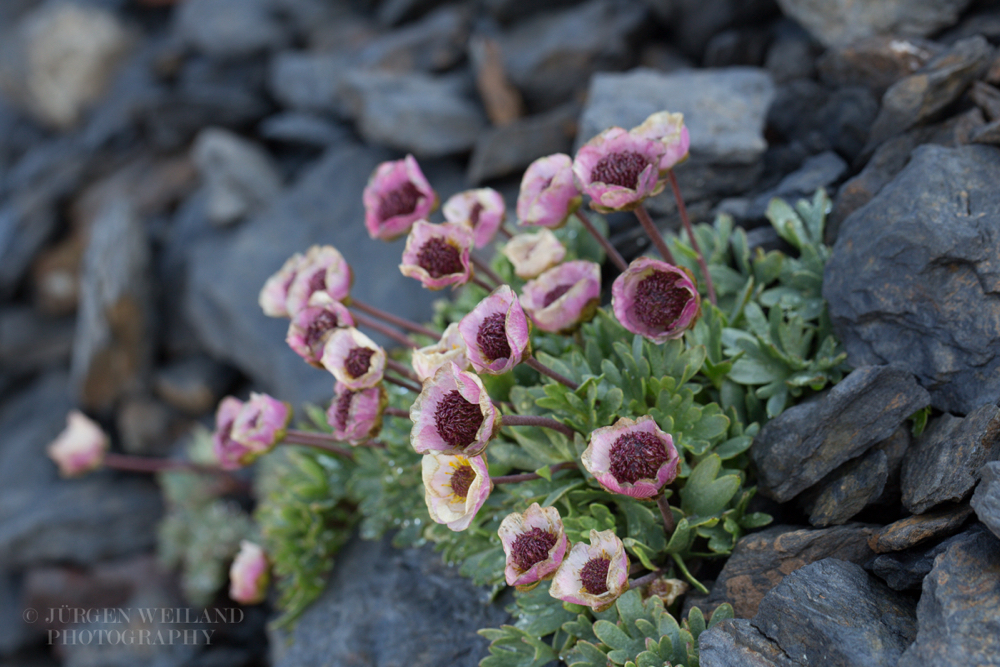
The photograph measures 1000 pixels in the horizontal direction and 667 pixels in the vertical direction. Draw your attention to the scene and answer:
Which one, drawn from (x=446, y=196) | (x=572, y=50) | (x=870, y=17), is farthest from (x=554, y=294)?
(x=572, y=50)

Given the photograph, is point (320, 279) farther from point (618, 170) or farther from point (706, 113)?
point (706, 113)

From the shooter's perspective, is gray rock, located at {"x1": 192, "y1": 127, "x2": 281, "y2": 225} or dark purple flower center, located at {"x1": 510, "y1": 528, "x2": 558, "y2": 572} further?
gray rock, located at {"x1": 192, "y1": 127, "x2": 281, "y2": 225}

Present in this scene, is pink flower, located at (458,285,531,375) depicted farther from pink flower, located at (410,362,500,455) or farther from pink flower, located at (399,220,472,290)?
pink flower, located at (399,220,472,290)

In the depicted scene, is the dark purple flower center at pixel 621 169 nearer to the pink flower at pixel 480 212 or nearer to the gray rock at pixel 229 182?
the pink flower at pixel 480 212

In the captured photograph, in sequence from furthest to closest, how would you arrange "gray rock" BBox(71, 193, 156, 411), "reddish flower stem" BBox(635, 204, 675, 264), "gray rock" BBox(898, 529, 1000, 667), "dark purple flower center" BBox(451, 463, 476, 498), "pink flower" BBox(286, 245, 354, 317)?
"gray rock" BBox(71, 193, 156, 411), "pink flower" BBox(286, 245, 354, 317), "reddish flower stem" BBox(635, 204, 675, 264), "dark purple flower center" BBox(451, 463, 476, 498), "gray rock" BBox(898, 529, 1000, 667)

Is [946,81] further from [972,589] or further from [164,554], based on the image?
[164,554]

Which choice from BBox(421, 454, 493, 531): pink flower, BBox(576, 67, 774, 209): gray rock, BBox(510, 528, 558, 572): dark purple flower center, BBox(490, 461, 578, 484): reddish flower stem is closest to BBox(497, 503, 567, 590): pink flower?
BBox(510, 528, 558, 572): dark purple flower center
